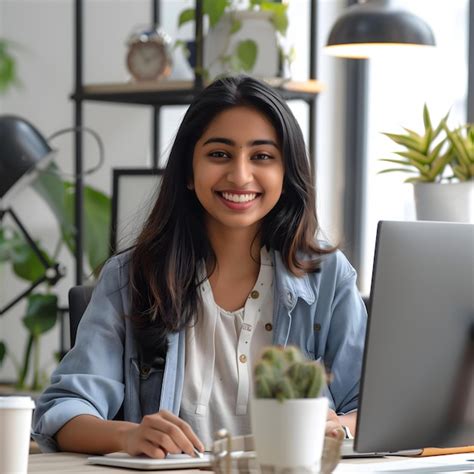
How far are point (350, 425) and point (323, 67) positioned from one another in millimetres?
2937

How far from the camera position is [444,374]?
1.55 meters

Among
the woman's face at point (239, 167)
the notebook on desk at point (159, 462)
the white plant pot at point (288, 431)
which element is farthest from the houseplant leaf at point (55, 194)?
the white plant pot at point (288, 431)

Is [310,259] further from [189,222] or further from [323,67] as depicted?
[323,67]

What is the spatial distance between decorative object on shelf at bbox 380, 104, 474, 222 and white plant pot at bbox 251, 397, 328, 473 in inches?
64.8

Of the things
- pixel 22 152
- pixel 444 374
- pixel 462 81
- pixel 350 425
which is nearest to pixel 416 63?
pixel 462 81

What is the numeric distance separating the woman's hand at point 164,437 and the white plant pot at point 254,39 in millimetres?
2115

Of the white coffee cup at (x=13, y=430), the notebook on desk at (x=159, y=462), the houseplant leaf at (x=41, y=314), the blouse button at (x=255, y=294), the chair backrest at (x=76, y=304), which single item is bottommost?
the houseplant leaf at (x=41, y=314)

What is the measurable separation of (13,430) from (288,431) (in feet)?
1.19

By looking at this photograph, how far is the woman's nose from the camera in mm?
2025

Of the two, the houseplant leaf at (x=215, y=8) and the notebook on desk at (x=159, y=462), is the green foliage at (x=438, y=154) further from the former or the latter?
the notebook on desk at (x=159, y=462)

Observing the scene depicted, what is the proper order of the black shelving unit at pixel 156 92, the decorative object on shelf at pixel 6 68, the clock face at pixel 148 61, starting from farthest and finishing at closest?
1. the decorative object on shelf at pixel 6 68
2. the clock face at pixel 148 61
3. the black shelving unit at pixel 156 92

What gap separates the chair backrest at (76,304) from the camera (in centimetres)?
213

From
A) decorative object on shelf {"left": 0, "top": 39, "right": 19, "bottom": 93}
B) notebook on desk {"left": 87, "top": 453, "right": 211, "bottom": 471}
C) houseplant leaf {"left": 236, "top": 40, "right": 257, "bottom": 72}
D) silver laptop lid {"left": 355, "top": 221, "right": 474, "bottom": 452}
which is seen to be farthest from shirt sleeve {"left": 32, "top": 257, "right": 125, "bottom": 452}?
decorative object on shelf {"left": 0, "top": 39, "right": 19, "bottom": 93}

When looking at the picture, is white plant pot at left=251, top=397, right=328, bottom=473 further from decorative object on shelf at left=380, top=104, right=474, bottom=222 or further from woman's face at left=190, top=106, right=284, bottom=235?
decorative object on shelf at left=380, top=104, right=474, bottom=222
